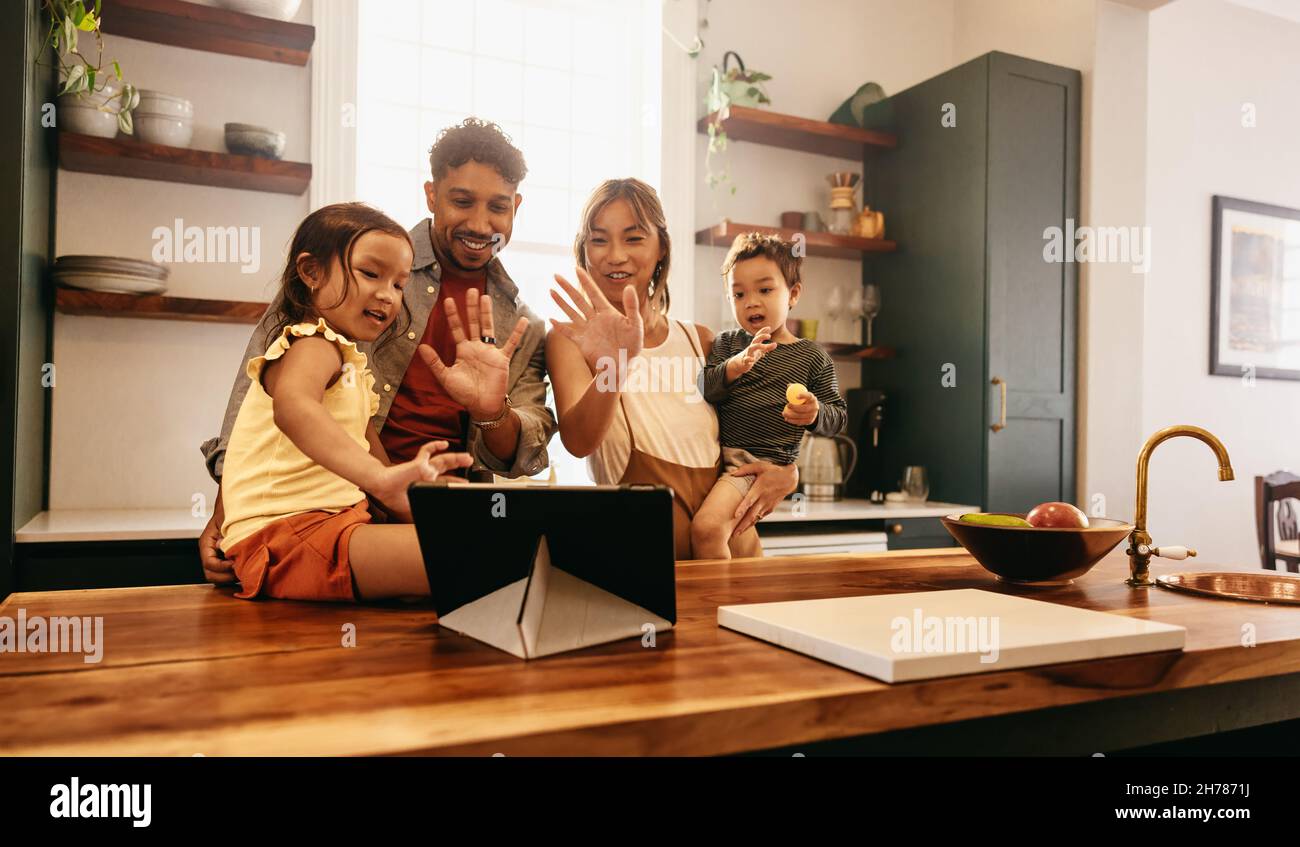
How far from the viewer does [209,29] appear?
9.07ft

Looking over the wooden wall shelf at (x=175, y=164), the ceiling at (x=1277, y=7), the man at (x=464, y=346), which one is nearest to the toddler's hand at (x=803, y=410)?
the man at (x=464, y=346)

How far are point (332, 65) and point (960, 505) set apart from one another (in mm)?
2921

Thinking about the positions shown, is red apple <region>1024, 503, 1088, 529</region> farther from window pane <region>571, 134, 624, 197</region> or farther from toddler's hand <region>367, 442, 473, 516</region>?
window pane <region>571, 134, 624, 197</region>

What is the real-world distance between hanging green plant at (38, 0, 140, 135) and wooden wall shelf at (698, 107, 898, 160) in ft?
7.01

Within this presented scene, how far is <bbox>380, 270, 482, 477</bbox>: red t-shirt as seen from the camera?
5.90 ft

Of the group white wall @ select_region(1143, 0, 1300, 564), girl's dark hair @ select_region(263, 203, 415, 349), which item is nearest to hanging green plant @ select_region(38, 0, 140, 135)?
girl's dark hair @ select_region(263, 203, 415, 349)

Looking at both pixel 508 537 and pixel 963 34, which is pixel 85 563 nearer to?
pixel 508 537

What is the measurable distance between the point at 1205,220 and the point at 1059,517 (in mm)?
4115

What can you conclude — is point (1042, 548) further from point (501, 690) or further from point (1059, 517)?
point (501, 690)

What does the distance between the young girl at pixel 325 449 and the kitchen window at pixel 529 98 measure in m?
1.89

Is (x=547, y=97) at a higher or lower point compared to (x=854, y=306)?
higher

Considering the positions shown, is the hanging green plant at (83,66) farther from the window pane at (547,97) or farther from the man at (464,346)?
the window pane at (547,97)

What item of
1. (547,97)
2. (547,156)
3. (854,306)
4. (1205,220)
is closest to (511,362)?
(547,156)
